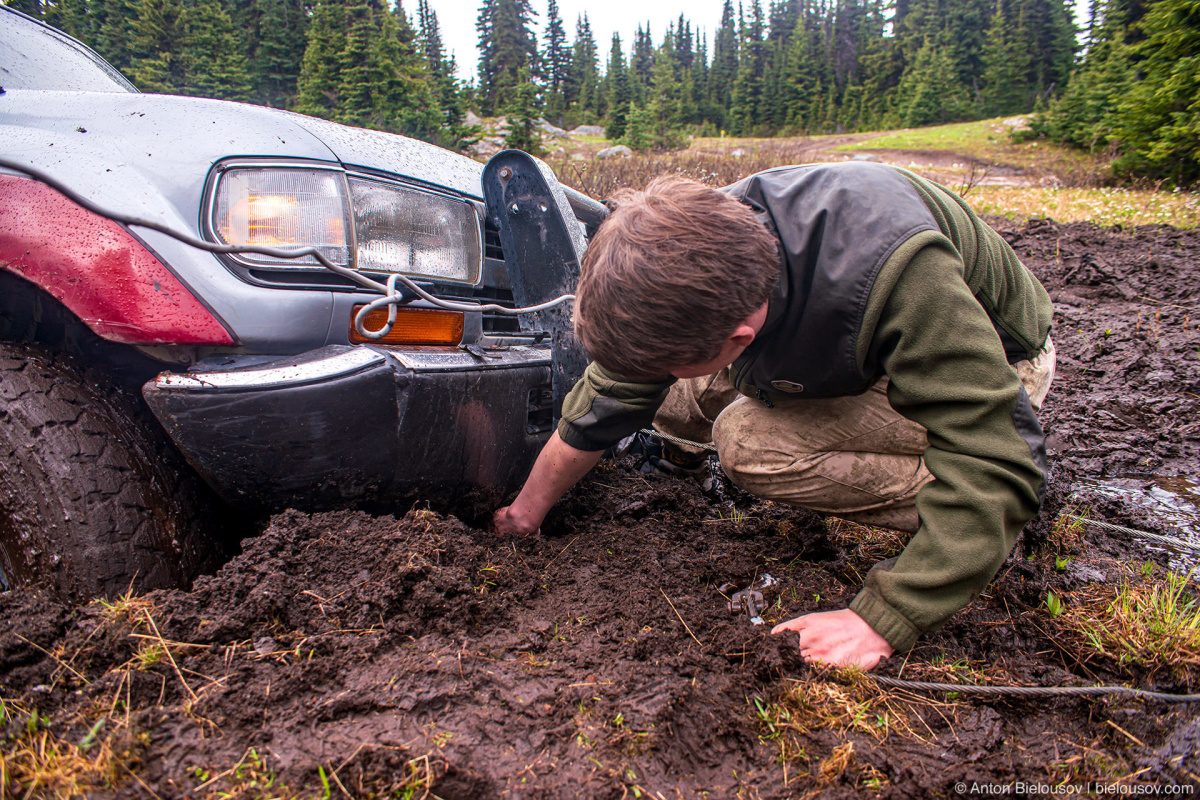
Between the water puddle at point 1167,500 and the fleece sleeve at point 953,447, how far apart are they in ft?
4.37

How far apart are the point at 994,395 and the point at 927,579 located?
16.5 inches

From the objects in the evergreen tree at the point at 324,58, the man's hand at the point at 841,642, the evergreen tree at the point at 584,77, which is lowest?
the man's hand at the point at 841,642

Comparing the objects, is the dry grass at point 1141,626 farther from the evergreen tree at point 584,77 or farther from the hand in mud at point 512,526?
the evergreen tree at point 584,77

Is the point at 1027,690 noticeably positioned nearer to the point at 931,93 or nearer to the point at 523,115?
the point at 523,115

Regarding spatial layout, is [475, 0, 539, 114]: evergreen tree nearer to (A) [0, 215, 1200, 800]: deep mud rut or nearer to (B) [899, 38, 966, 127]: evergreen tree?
(B) [899, 38, 966, 127]: evergreen tree

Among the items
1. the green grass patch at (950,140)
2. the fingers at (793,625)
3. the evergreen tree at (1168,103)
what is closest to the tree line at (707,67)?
the evergreen tree at (1168,103)

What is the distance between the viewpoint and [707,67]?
221 feet

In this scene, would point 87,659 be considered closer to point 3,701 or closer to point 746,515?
point 3,701

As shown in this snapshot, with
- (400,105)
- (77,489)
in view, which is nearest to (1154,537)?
(77,489)

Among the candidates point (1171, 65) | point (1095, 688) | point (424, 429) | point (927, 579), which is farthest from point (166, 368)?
point (1171, 65)

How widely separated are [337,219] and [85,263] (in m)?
0.53

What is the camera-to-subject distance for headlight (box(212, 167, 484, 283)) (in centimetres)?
145

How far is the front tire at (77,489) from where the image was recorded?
133cm

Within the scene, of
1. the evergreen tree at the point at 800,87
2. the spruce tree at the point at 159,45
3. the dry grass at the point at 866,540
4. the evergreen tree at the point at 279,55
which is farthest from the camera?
the evergreen tree at the point at 800,87
